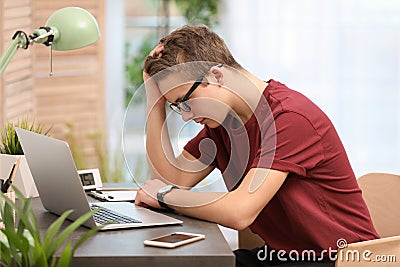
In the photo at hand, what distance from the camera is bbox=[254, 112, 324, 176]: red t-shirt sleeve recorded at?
1.87 meters

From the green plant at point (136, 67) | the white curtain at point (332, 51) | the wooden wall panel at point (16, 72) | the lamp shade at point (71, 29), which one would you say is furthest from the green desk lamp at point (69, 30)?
the green plant at point (136, 67)

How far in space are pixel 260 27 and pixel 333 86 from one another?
49 cm

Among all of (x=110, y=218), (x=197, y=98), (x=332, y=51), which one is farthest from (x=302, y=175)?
(x=332, y=51)

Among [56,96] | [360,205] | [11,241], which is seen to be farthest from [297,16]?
[11,241]

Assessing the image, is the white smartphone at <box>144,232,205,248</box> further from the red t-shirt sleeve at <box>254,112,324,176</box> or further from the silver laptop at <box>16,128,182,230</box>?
the red t-shirt sleeve at <box>254,112,324,176</box>

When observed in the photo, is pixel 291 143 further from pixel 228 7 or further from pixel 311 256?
pixel 228 7

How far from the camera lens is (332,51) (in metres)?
4.12

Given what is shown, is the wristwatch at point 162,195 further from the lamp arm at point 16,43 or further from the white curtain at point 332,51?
the white curtain at point 332,51

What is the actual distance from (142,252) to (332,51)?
2.75 meters

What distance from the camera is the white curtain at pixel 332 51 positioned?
4.08m

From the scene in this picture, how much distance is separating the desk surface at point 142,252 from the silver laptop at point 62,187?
0.06m

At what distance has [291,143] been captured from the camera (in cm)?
189

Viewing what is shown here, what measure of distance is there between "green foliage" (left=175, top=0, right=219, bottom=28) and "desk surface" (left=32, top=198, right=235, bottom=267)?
2.58 m

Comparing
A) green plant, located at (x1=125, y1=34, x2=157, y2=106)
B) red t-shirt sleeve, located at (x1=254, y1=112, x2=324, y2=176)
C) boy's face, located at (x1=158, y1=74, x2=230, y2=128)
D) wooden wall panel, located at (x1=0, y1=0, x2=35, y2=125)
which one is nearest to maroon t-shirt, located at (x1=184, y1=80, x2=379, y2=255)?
red t-shirt sleeve, located at (x1=254, y1=112, x2=324, y2=176)
